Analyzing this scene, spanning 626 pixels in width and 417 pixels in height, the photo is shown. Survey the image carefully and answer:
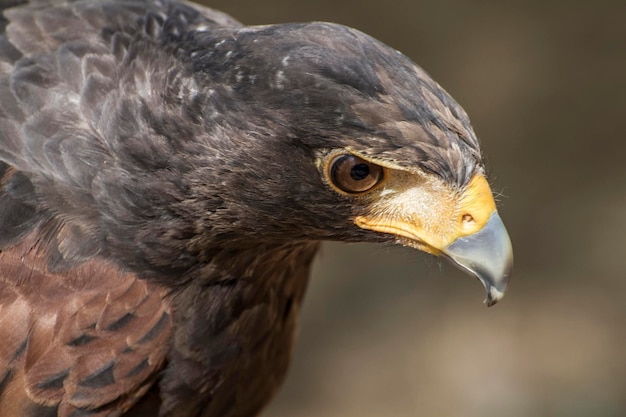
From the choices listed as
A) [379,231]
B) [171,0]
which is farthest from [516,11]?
[379,231]

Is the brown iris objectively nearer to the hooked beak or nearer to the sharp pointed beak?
the hooked beak

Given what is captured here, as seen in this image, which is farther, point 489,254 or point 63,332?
point 63,332

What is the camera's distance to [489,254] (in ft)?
7.01

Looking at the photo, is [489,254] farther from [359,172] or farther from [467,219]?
[359,172]

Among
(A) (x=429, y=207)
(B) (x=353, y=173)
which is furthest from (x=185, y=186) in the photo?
(A) (x=429, y=207)

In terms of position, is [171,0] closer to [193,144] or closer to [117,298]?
[193,144]

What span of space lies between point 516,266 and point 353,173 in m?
3.15

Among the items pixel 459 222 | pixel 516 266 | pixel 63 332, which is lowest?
pixel 516 266

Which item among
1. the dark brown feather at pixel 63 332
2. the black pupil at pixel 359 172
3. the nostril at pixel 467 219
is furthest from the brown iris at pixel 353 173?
the dark brown feather at pixel 63 332

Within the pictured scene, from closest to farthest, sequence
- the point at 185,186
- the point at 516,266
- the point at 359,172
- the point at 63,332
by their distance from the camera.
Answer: the point at 359,172, the point at 185,186, the point at 63,332, the point at 516,266

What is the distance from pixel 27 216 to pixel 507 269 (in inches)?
47.0

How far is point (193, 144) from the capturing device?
225 cm

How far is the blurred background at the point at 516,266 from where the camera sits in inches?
192

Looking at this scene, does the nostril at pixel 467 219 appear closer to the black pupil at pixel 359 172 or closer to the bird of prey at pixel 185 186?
the bird of prey at pixel 185 186
